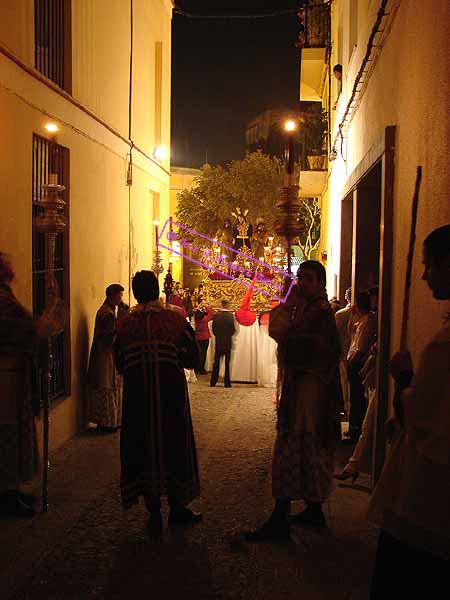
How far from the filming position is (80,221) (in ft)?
32.9

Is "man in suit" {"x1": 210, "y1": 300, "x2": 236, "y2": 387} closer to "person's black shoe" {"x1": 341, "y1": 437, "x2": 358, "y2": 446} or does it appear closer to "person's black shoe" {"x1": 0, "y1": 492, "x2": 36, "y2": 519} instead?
"person's black shoe" {"x1": 341, "y1": 437, "x2": 358, "y2": 446}

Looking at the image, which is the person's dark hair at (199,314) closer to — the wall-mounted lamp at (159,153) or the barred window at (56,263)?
the wall-mounted lamp at (159,153)

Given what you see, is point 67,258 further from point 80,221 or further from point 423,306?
Result: point 423,306

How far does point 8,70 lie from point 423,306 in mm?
4605

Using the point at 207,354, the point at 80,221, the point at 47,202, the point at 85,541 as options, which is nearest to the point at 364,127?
the point at 80,221

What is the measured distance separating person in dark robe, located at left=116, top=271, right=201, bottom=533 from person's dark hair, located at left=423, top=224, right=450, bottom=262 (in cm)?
308

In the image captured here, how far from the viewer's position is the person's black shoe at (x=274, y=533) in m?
5.74

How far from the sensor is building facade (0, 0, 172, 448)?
7.62 m

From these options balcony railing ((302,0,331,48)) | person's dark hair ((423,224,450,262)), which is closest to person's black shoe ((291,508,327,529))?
person's dark hair ((423,224,450,262))

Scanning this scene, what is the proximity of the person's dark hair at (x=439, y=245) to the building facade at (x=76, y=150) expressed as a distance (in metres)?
3.75

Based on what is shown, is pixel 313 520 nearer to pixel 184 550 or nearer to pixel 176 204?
pixel 184 550

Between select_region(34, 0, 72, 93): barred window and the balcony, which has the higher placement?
the balcony

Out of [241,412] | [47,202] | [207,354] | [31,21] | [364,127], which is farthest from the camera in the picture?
[207,354]

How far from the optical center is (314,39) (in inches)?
752
